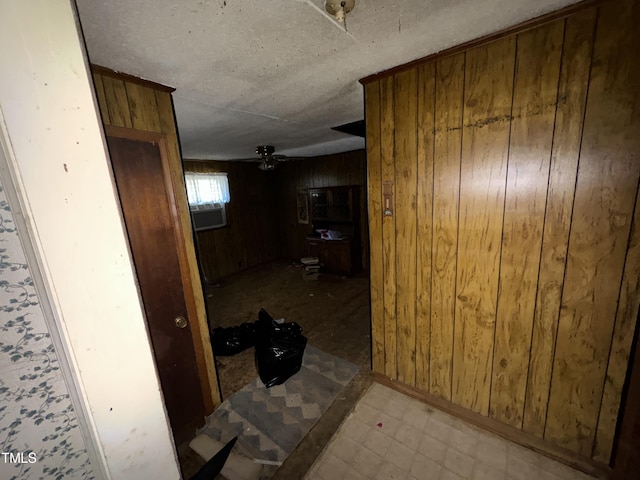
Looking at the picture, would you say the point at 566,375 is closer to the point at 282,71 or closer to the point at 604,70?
the point at 604,70

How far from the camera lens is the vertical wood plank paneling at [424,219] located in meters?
1.57

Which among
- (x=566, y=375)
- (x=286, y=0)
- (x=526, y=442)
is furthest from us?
(x=526, y=442)

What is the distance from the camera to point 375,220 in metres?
1.94

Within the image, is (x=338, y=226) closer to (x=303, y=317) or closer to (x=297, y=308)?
(x=297, y=308)

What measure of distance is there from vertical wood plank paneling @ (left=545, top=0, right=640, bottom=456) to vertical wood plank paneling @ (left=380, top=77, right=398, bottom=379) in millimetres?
937

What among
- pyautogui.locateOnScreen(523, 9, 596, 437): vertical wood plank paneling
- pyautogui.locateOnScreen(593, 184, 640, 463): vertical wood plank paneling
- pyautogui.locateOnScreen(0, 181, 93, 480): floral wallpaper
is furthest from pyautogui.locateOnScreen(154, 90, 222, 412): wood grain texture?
pyautogui.locateOnScreen(593, 184, 640, 463): vertical wood plank paneling

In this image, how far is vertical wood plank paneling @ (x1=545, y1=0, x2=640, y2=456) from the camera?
3.61 ft

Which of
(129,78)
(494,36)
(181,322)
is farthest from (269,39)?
(181,322)

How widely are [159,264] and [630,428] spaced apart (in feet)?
8.82

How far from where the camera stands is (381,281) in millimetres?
1994

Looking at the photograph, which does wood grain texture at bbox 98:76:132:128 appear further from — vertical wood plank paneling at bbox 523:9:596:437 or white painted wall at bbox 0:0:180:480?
vertical wood plank paneling at bbox 523:9:596:437

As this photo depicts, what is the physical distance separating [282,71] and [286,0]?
55 cm

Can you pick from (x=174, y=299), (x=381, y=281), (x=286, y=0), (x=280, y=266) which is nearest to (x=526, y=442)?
(x=381, y=281)

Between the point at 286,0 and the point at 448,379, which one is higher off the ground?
the point at 286,0
